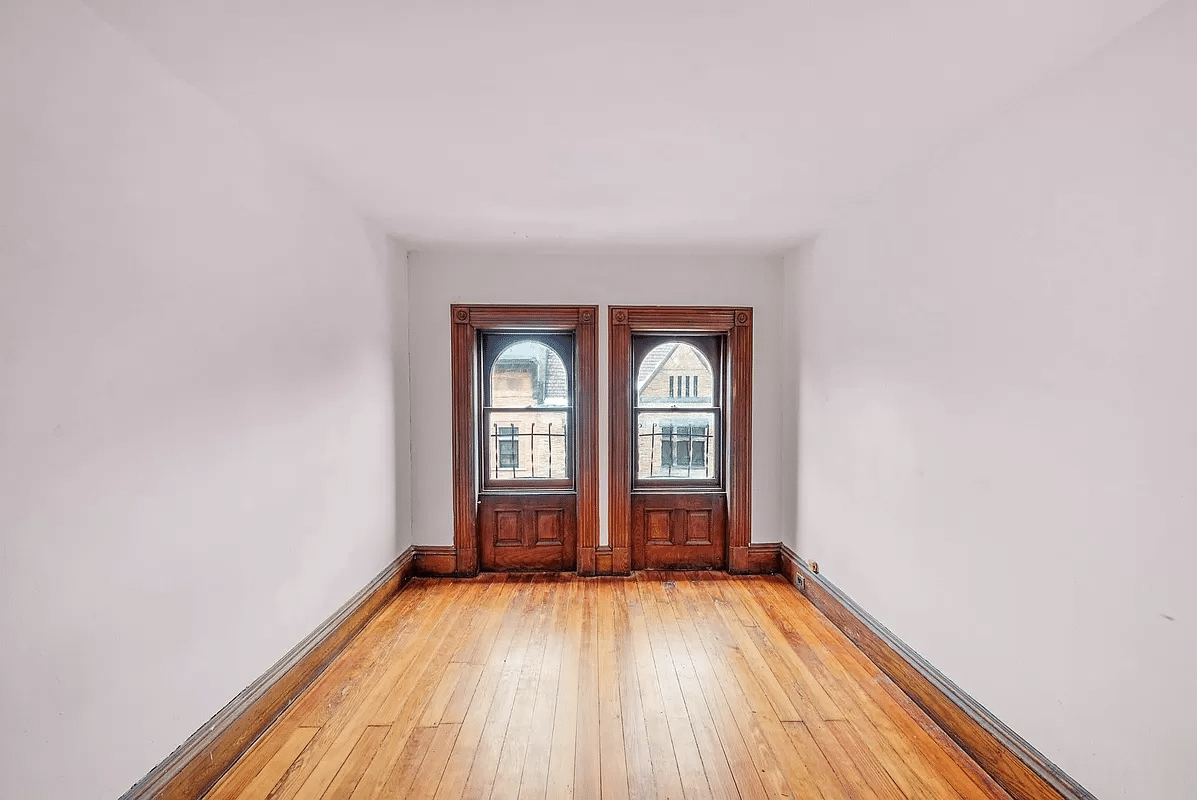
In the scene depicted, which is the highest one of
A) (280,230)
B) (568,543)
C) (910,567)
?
(280,230)

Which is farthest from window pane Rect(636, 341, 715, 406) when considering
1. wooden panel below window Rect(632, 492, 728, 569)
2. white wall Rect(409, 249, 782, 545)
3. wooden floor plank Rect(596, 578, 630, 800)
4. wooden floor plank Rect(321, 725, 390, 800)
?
wooden floor plank Rect(321, 725, 390, 800)

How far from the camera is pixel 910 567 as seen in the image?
316cm

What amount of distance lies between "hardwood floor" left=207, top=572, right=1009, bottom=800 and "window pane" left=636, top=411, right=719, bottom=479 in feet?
4.33

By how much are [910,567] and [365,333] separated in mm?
3448

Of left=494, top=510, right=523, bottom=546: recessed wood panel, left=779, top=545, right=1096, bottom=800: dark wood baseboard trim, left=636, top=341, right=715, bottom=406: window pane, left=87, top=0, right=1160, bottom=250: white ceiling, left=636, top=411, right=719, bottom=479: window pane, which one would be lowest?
left=779, top=545, right=1096, bottom=800: dark wood baseboard trim

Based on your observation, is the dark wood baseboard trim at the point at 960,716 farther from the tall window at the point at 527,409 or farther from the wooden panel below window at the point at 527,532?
the tall window at the point at 527,409

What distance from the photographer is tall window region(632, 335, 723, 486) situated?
5277 mm

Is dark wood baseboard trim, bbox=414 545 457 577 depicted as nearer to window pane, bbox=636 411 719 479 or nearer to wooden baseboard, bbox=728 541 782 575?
window pane, bbox=636 411 719 479

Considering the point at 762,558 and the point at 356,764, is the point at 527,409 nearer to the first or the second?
the point at 762,558

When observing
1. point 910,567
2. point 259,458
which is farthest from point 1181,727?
point 259,458

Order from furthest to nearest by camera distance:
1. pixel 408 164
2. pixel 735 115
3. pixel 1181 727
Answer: pixel 408 164 < pixel 735 115 < pixel 1181 727

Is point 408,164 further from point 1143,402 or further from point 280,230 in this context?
point 1143,402

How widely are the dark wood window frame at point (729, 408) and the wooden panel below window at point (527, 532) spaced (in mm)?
386

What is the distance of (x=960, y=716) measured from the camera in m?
2.68
